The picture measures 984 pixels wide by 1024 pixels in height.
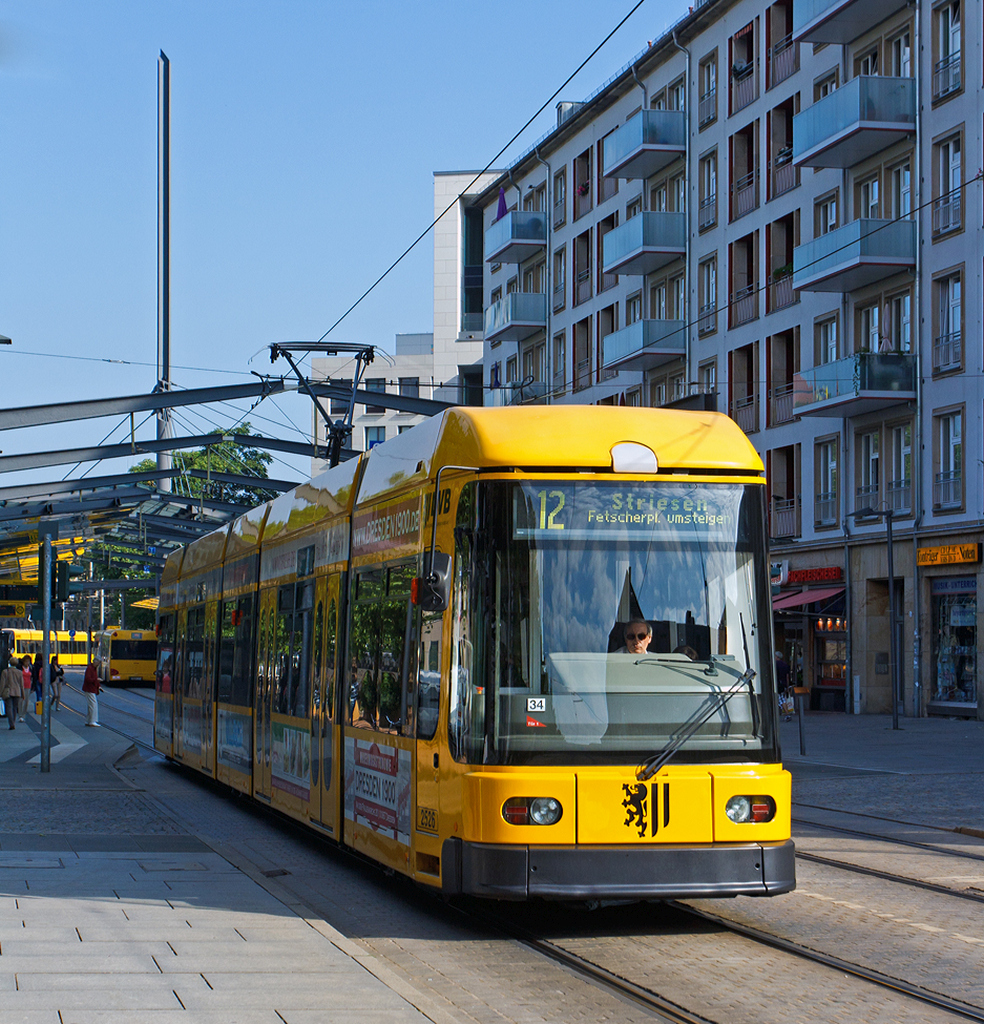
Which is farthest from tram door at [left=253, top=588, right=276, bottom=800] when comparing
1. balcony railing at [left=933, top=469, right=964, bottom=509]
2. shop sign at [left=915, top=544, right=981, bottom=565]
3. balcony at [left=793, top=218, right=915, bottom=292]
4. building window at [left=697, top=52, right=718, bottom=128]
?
building window at [left=697, top=52, right=718, bottom=128]

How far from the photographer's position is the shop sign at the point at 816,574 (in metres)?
39.9

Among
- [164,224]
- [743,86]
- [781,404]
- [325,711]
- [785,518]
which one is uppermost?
[743,86]

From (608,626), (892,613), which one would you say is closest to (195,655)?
(608,626)

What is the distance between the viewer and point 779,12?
43375 millimetres

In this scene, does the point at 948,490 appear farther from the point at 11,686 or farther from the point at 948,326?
the point at 11,686

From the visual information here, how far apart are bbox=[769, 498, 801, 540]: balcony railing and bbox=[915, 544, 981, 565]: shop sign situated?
626 centimetres

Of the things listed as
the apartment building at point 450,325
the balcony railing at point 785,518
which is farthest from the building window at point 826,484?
the apartment building at point 450,325

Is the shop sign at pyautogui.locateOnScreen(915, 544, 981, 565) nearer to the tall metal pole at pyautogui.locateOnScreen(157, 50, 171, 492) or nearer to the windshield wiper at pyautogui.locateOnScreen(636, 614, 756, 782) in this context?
the tall metal pole at pyautogui.locateOnScreen(157, 50, 171, 492)

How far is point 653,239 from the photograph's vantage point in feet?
160

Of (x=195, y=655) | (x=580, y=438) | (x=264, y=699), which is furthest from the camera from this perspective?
(x=195, y=655)

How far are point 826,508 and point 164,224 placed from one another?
1849cm

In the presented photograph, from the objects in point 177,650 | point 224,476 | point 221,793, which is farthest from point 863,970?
point 224,476

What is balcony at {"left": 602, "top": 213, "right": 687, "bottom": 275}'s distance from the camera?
4872 centimetres

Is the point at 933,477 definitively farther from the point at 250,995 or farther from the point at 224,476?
the point at 250,995
